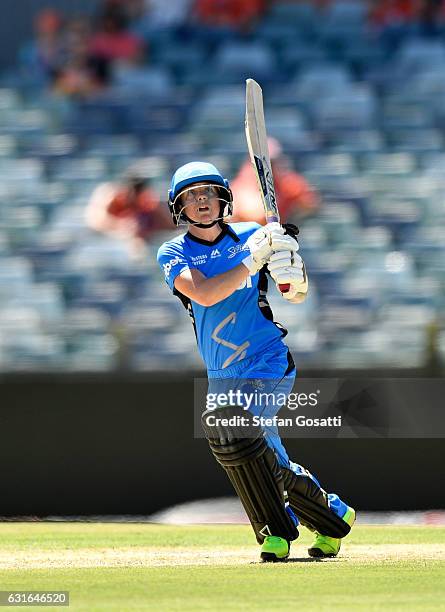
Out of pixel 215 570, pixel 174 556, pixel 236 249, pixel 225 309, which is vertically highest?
pixel 236 249

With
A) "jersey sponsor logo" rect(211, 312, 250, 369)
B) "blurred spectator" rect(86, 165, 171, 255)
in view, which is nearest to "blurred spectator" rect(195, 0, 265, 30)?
"blurred spectator" rect(86, 165, 171, 255)

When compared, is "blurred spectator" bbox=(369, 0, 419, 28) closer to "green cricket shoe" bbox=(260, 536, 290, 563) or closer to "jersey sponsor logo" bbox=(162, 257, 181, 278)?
"jersey sponsor logo" bbox=(162, 257, 181, 278)

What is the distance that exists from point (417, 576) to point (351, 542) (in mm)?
1572

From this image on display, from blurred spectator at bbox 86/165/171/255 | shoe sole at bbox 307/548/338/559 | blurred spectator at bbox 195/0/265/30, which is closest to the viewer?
shoe sole at bbox 307/548/338/559

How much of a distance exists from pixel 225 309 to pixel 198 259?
241mm

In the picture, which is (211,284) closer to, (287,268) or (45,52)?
(287,268)

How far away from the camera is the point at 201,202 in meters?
5.56

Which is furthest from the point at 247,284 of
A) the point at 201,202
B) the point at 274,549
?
the point at 274,549

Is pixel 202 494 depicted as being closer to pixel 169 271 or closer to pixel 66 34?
pixel 169 271

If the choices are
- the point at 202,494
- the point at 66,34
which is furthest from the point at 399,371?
the point at 66,34

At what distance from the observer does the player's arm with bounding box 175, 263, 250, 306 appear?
17.4 ft

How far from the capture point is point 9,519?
8.12m

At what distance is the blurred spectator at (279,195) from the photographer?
31.7 feet

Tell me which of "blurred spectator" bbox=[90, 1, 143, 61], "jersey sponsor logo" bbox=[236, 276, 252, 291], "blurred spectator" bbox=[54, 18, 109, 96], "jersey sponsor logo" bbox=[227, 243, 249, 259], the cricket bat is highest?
"blurred spectator" bbox=[90, 1, 143, 61]
